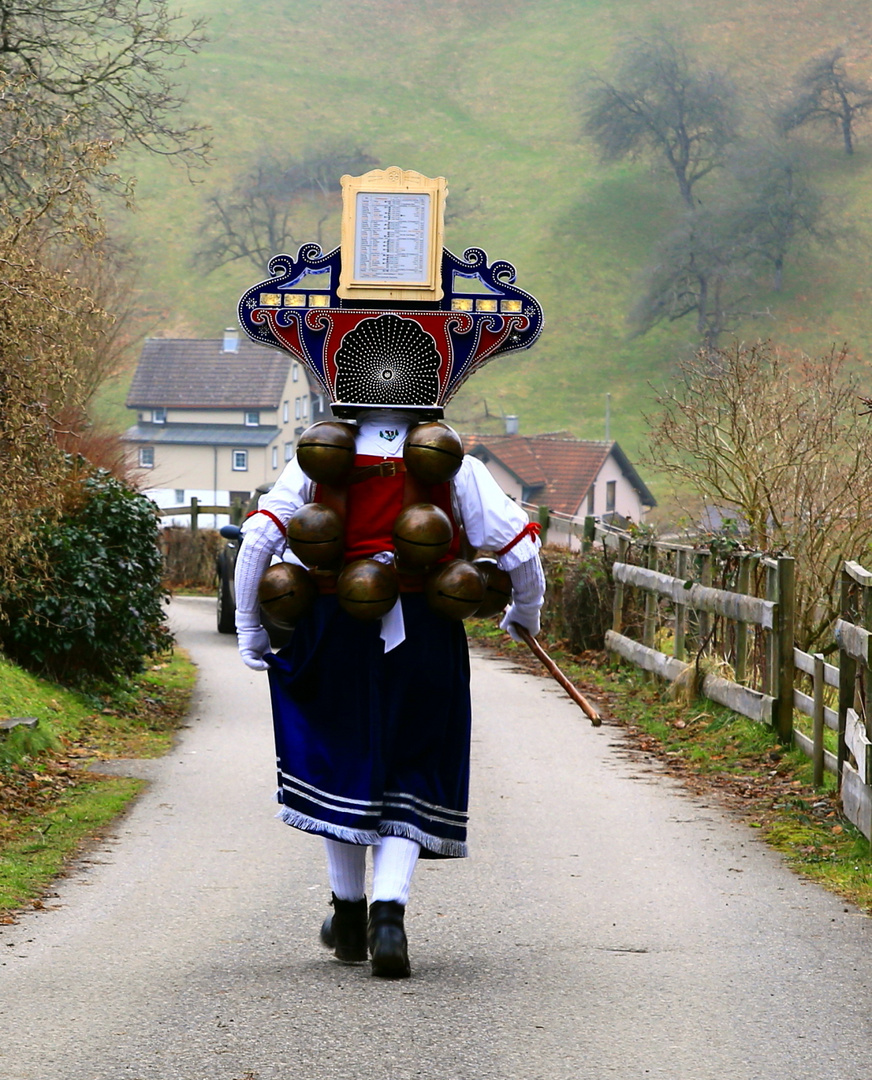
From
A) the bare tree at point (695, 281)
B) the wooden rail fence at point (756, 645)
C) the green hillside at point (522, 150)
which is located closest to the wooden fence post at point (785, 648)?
the wooden rail fence at point (756, 645)

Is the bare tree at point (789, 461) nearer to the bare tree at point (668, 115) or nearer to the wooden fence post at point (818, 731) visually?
the wooden fence post at point (818, 731)

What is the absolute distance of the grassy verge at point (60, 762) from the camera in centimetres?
688

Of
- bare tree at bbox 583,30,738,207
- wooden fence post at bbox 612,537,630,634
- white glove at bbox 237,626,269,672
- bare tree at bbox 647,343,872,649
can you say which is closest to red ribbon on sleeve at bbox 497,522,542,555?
white glove at bbox 237,626,269,672

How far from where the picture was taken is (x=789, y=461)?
492 inches

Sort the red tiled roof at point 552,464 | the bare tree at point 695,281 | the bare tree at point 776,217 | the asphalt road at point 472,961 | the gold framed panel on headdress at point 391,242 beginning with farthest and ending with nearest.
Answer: the bare tree at point 776,217, the bare tree at point 695,281, the red tiled roof at point 552,464, the gold framed panel on headdress at point 391,242, the asphalt road at point 472,961

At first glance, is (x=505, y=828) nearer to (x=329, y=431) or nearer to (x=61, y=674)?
(x=329, y=431)

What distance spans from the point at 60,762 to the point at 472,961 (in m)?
5.07

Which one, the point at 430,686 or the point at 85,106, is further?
the point at 85,106

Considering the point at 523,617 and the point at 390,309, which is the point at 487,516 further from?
the point at 390,309

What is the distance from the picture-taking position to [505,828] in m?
7.82

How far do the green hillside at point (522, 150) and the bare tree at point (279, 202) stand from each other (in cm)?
349

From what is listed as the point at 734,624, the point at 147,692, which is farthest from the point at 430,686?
the point at 147,692

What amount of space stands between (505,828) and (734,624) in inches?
158

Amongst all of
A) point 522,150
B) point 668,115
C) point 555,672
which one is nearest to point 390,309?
point 555,672
